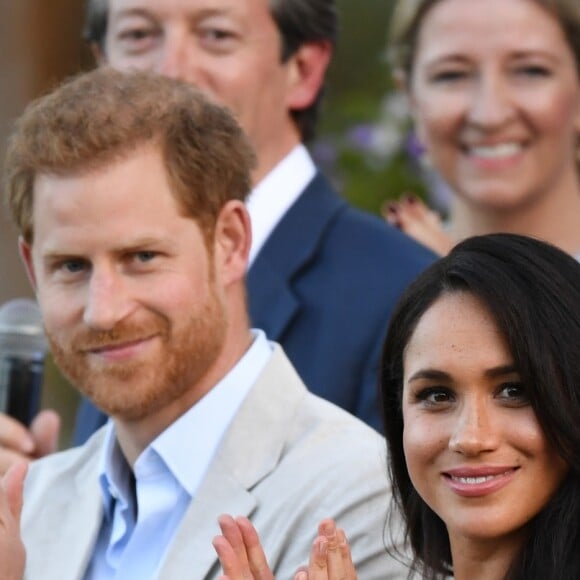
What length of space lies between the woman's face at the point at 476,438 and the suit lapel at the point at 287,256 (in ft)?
5.28

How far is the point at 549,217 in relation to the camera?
19.5 ft

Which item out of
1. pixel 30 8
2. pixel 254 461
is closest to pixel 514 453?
pixel 254 461

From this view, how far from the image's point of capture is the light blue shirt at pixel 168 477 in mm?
4688

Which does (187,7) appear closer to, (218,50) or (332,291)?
(218,50)

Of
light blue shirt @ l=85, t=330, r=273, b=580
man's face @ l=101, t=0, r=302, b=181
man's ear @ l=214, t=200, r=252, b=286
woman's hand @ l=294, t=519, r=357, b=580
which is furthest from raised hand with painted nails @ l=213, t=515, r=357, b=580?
man's face @ l=101, t=0, r=302, b=181

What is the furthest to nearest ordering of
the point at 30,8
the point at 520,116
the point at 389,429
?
1. the point at 30,8
2. the point at 520,116
3. the point at 389,429

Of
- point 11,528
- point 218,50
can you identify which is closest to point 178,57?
point 218,50

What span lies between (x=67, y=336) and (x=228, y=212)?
0.47 m

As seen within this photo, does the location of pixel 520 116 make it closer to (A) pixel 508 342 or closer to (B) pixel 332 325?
(B) pixel 332 325

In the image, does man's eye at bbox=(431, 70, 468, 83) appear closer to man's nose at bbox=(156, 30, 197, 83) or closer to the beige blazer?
man's nose at bbox=(156, 30, 197, 83)

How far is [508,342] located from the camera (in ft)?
12.3

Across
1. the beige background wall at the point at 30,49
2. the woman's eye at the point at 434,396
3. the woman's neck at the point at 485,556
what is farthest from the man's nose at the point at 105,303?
the beige background wall at the point at 30,49

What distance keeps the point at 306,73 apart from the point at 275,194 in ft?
2.05

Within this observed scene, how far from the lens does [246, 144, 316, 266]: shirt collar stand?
18.8 feet
